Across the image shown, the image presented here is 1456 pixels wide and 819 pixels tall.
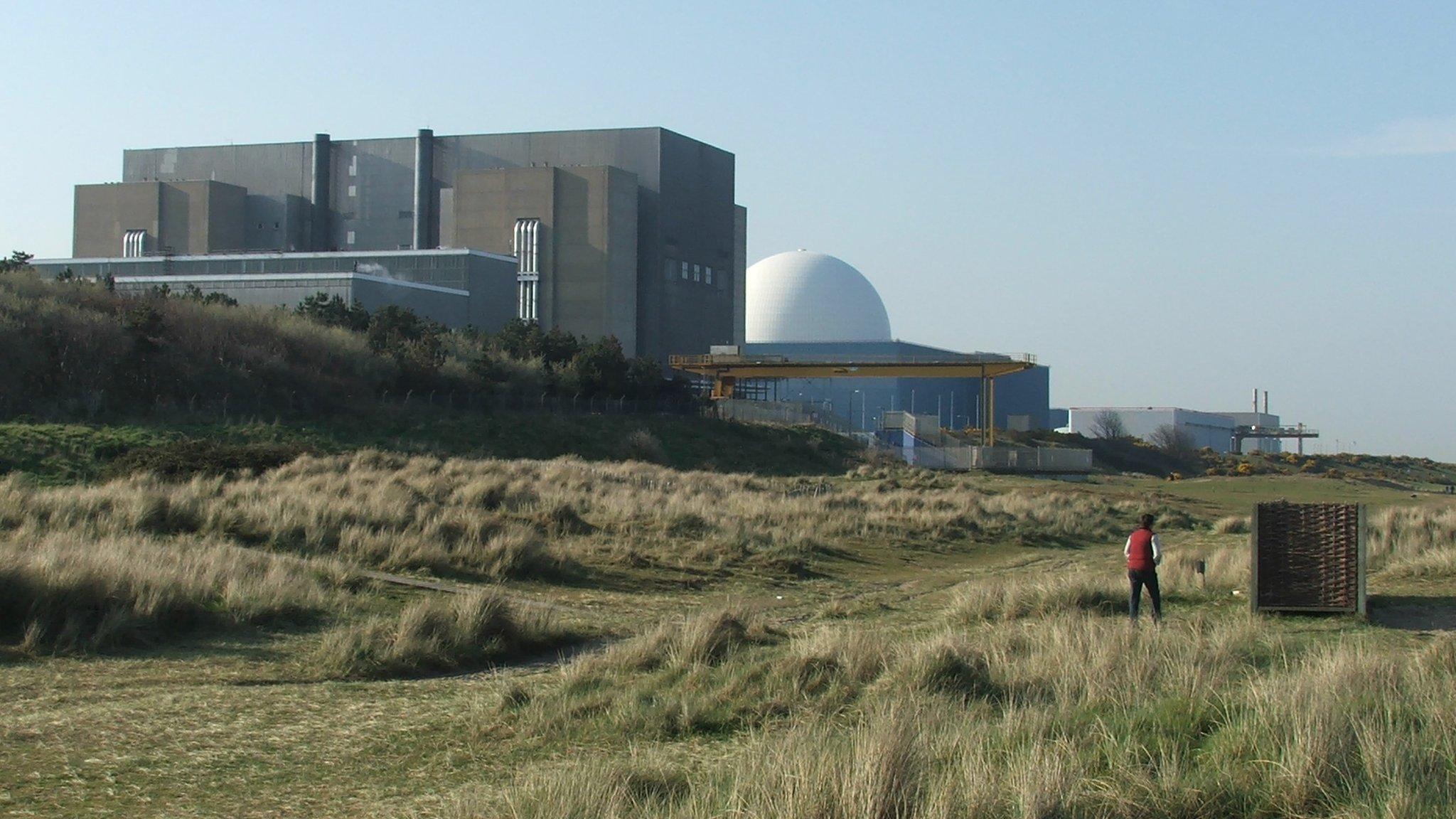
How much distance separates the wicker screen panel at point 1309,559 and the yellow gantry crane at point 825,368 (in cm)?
6381

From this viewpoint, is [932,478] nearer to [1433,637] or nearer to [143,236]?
[1433,637]

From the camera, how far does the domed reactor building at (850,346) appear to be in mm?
117625

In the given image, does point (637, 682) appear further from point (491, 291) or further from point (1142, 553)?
point (491, 291)

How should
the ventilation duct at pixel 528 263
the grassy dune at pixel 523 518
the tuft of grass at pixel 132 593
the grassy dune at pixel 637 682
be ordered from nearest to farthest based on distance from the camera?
the grassy dune at pixel 637 682
the tuft of grass at pixel 132 593
the grassy dune at pixel 523 518
the ventilation duct at pixel 528 263

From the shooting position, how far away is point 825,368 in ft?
274

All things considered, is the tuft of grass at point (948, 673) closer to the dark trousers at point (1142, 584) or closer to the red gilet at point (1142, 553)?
the dark trousers at point (1142, 584)

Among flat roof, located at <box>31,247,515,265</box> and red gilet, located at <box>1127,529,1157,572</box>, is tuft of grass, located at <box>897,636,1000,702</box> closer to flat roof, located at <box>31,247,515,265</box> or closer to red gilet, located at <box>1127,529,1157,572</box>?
red gilet, located at <box>1127,529,1157,572</box>

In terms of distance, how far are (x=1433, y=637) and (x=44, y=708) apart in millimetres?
12663

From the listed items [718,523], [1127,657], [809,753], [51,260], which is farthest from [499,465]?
[51,260]

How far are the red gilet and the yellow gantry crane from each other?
213 feet

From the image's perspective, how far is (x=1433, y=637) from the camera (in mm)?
14086

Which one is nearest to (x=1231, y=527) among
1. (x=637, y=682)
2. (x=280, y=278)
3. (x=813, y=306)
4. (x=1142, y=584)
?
(x=1142, y=584)

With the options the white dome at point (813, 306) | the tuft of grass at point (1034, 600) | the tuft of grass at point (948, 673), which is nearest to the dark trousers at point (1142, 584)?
the tuft of grass at point (1034, 600)

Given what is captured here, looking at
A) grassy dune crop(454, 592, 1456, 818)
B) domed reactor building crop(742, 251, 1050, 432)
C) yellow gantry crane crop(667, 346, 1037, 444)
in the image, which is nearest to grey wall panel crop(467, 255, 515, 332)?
yellow gantry crane crop(667, 346, 1037, 444)
